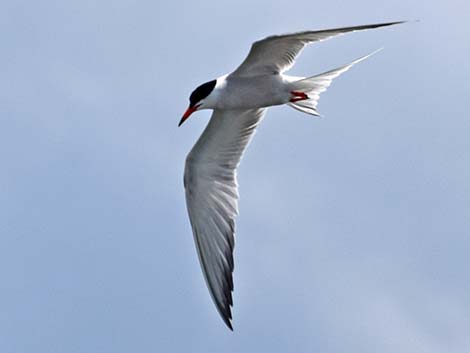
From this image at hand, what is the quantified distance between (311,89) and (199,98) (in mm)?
1159

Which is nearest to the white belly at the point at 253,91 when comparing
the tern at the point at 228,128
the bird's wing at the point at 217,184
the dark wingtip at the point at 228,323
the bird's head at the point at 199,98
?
the tern at the point at 228,128

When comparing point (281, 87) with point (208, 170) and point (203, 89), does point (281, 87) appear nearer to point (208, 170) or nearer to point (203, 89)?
point (203, 89)

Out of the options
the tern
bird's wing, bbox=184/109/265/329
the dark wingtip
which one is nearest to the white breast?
the tern

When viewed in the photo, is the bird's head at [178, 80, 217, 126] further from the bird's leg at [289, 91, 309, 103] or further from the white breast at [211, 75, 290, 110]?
the bird's leg at [289, 91, 309, 103]

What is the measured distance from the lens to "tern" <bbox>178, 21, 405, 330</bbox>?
10.3 metres

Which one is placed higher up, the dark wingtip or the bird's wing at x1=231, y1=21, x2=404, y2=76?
the bird's wing at x1=231, y1=21, x2=404, y2=76

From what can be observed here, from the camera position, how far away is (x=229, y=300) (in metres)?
10.9

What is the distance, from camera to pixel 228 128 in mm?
11367

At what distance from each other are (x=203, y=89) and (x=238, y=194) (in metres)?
1.65

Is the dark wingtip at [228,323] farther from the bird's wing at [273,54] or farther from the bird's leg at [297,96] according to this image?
the bird's wing at [273,54]

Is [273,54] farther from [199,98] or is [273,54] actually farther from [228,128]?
[228,128]

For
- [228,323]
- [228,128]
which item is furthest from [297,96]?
[228,323]

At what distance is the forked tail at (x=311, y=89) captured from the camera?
10.4 meters

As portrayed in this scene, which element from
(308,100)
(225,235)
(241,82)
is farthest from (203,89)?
(225,235)
